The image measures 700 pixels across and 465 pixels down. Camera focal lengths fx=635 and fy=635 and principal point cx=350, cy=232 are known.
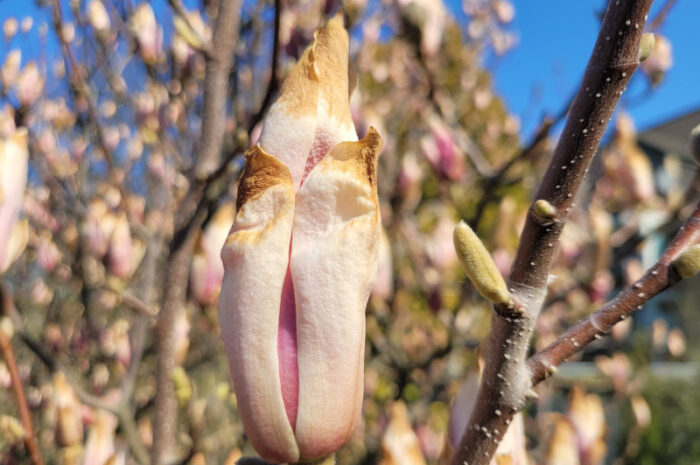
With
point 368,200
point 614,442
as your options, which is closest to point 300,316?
point 368,200

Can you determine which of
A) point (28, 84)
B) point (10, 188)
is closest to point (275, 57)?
point (10, 188)

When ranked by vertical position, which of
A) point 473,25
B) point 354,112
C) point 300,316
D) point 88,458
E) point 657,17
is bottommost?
point 473,25

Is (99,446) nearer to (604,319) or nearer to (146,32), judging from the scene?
(604,319)

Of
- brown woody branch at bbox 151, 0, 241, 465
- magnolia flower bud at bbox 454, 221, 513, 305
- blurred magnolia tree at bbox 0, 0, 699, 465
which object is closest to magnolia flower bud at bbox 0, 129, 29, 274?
blurred magnolia tree at bbox 0, 0, 699, 465

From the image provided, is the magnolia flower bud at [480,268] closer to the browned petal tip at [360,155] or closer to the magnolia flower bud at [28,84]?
the browned petal tip at [360,155]

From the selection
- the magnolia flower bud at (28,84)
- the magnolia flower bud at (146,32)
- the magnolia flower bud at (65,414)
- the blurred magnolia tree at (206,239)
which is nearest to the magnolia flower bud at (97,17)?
the blurred magnolia tree at (206,239)

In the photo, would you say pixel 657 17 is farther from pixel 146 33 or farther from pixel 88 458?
pixel 146 33
